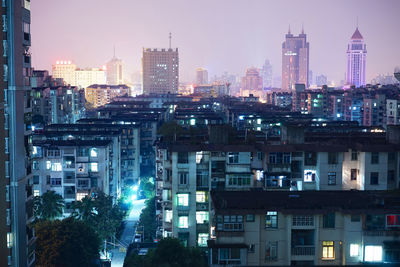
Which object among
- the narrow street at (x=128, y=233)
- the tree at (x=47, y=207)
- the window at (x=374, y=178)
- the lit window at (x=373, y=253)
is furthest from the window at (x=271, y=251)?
the tree at (x=47, y=207)

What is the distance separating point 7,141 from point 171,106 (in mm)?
95256

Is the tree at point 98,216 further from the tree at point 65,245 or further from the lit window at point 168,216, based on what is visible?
the lit window at point 168,216

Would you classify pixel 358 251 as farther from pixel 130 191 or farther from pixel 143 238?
pixel 130 191

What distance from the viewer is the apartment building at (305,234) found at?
23.6 meters

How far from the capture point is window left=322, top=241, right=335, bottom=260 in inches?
953

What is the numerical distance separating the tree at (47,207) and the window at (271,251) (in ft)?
68.4

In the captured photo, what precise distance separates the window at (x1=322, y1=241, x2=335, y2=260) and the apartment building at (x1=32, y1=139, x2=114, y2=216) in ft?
82.7

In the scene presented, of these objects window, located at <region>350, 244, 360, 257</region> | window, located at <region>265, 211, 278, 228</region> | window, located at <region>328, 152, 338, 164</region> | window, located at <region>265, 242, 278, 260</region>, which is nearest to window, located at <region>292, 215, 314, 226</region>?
window, located at <region>265, 211, 278, 228</region>

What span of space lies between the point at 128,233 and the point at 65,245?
15328 millimetres

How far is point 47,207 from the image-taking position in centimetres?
4069

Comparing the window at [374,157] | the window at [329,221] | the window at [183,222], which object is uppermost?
the window at [374,157]

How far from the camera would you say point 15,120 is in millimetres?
25500

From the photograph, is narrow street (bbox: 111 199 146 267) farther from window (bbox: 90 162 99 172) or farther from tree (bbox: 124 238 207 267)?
tree (bbox: 124 238 207 267)

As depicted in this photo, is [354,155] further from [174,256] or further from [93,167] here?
[93,167]
